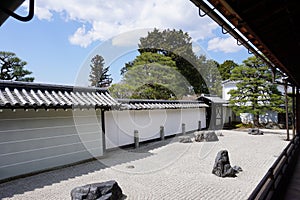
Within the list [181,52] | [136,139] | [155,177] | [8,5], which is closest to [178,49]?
[181,52]

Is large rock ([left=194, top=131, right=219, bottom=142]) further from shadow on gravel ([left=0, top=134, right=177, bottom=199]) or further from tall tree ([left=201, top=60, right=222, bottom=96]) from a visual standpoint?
tall tree ([left=201, top=60, right=222, bottom=96])

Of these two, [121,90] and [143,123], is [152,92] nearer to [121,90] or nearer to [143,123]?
[121,90]

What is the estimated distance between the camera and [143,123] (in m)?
10.3

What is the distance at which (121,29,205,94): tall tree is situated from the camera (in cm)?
2142

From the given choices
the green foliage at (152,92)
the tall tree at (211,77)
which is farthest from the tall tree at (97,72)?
the tall tree at (211,77)

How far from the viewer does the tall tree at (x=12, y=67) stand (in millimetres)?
15742

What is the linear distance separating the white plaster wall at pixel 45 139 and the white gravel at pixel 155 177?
351 millimetres

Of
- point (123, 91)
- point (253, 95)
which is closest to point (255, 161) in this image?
point (253, 95)

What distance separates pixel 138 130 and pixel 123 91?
682 cm

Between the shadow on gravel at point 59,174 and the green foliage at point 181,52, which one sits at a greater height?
the green foliage at point 181,52

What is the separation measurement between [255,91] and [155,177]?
12.5 meters

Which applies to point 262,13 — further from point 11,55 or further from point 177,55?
point 177,55

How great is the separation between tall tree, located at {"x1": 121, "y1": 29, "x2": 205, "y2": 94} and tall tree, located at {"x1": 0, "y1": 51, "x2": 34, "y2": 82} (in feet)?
32.8

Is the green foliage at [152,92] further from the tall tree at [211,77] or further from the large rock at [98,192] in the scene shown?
the large rock at [98,192]
